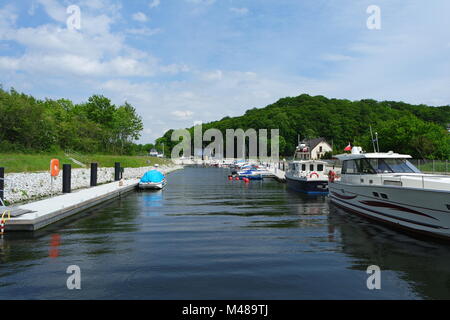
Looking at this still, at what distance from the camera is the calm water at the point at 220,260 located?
7160 mm

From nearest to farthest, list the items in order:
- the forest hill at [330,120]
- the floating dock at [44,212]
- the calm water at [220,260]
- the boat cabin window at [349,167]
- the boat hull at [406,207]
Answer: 1. the calm water at [220,260]
2. the boat hull at [406,207]
3. the floating dock at [44,212]
4. the boat cabin window at [349,167]
5. the forest hill at [330,120]

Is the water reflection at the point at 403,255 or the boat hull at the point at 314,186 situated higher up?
the boat hull at the point at 314,186

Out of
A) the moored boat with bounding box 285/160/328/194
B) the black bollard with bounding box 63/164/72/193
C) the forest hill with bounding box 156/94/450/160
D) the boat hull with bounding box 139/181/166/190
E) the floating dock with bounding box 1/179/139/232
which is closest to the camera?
the floating dock with bounding box 1/179/139/232

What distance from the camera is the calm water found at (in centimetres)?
716

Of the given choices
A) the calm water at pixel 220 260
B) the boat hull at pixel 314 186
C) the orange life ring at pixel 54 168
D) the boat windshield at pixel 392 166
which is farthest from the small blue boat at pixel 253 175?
the boat windshield at pixel 392 166

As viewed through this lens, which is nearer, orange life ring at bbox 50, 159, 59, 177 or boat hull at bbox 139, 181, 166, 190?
orange life ring at bbox 50, 159, 59, 177

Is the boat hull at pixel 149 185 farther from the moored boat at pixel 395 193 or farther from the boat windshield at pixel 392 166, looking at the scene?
the boat windshield at pixel 392 166

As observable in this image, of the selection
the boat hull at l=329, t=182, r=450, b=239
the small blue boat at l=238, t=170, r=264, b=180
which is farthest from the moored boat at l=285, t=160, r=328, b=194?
the small blue boat at l=238, t=170, r=264, b=180

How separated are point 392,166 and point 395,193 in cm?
296

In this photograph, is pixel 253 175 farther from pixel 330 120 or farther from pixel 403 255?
pixel 330 120

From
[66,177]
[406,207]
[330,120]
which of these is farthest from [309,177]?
[330,120]

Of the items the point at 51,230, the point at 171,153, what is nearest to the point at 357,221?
the point at 51,230

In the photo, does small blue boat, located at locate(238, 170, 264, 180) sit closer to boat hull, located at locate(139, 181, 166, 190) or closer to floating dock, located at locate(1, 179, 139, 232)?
boat hull, located at locate(139, 181, 166, 190)

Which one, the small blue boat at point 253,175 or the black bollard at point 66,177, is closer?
the black bollard at point 66,177
